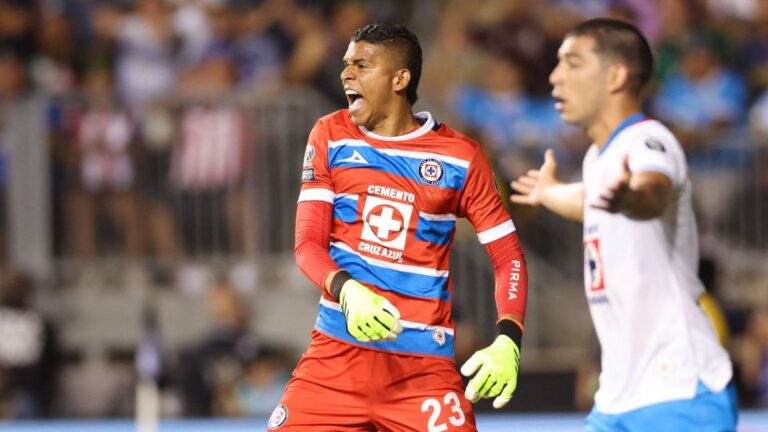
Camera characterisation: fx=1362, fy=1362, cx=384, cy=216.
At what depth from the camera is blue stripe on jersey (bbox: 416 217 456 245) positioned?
5.23 metres

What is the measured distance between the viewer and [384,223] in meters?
5.21

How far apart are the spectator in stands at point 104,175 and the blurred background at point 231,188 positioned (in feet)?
0.05

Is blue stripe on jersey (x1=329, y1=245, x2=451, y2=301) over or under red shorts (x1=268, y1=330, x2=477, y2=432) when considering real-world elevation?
over

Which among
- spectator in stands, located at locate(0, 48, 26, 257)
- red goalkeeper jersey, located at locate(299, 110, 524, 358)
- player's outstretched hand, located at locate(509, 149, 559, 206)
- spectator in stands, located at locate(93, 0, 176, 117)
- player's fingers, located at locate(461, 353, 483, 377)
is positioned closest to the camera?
player's fingers, located at locate(461, 353, 483, 377)

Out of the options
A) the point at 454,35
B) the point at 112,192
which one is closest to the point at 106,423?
the point at 112,192

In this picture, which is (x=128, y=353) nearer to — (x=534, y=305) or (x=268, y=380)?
(x=268, y=380)

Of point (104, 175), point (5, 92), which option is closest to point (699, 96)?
point (104, 175)

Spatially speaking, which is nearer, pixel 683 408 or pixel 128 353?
pixel 683 408

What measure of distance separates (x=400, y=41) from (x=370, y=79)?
0.70 feet

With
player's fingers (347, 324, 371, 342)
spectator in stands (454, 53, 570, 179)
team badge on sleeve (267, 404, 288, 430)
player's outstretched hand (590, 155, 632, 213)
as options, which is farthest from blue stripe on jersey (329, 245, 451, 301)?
spectator in stands (454, 53, 570, 179)

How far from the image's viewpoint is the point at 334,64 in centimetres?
1210

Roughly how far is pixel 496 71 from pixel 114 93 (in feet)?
10.8

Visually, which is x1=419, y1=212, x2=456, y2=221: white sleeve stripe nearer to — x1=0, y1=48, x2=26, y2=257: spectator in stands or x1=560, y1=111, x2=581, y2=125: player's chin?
x1=560, y1=111, x2=581, y2=125: player's chin

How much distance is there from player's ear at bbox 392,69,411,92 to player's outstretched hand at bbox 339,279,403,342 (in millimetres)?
917
